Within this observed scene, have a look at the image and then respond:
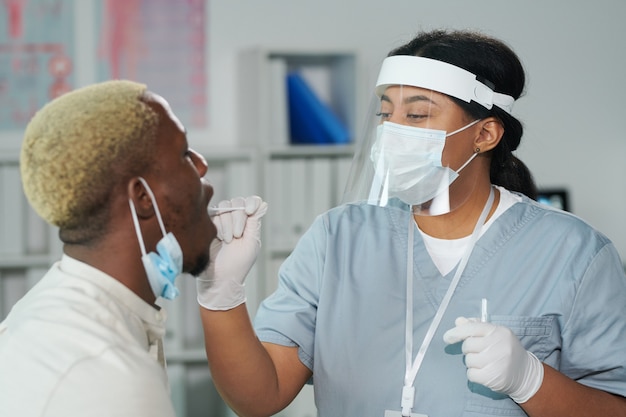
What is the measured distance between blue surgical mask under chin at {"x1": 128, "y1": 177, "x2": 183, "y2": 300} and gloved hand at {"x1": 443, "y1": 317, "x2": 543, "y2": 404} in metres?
0.46

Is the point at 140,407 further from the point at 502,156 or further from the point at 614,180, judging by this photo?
the point at 614,180

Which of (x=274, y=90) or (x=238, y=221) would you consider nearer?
(x=238, y=221)

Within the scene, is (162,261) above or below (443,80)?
below

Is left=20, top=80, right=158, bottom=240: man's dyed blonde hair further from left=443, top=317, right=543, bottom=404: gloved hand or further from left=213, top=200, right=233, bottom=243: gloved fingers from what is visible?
left=443, top=317, right=543, bottom=404: gloved hand

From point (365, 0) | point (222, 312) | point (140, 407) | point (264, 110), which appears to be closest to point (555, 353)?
point (222, 312)

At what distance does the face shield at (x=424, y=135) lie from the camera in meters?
1.42

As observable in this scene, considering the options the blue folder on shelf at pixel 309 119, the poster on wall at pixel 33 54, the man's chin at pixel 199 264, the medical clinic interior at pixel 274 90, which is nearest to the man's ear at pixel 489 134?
the man's chin at pixel 199 264

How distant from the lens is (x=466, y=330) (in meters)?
1.24

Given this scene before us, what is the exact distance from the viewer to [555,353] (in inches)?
53.2

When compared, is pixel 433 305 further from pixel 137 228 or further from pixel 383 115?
pixel 137 228

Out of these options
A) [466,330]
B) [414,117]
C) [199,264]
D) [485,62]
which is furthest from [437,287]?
[199,264]

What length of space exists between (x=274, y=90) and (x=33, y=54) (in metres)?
0.93

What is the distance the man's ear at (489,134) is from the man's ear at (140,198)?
0.70 m

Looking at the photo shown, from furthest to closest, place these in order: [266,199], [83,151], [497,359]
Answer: [266,199]
[497,359]
[83,151]
